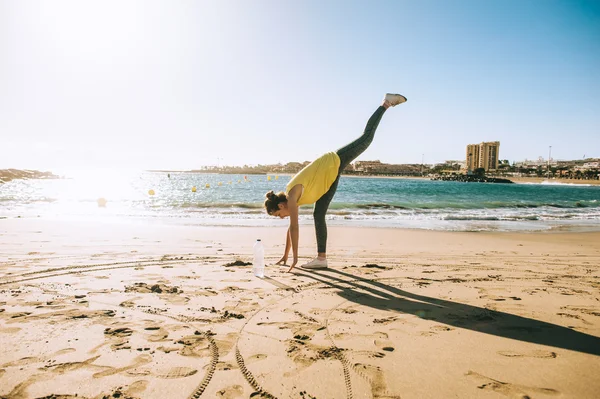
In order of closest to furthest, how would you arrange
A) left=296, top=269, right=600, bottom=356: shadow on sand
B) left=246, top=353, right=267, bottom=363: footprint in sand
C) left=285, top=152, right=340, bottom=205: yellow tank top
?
1. left=246, top=353, right=267, bottom=363: footprint in sand
2. left=296, top=269, right=600, bottom=356: shadow on sand
3. left=285, top=152, right=340, bottom=205: yellow tank top

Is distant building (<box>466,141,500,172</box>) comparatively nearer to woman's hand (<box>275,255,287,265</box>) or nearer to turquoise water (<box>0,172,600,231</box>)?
turquoise water (<box>0,172,600,231</box>)

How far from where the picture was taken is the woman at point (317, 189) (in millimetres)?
4828

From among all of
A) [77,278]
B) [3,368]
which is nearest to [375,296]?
[3,368]

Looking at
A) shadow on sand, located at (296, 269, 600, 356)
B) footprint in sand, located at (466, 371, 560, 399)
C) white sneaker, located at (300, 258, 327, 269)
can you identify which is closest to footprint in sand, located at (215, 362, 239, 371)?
footprint in sand, located at (466, 371, 560, 399)

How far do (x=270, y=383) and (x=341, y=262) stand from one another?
12.7 ft

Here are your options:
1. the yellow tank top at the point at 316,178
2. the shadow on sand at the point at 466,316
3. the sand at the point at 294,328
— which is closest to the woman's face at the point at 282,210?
the yellow tank top at the point at 316,178

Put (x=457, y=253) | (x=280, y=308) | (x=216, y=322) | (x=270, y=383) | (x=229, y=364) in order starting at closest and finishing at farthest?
(x=270, y=383) → (x=229, y=364) → (x=216, y=322) → (x=280, y=308) → (x=457, y=253)

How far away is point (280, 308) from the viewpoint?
11.2ft

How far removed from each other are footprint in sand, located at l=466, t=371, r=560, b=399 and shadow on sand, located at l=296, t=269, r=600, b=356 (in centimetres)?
76

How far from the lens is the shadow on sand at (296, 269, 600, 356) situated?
8.90 ft

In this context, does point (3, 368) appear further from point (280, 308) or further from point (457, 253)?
point (457, 253)

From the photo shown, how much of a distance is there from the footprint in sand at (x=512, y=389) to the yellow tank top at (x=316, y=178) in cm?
320

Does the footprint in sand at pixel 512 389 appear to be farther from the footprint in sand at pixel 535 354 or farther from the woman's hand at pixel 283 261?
the woman's hand at pixel 283 261

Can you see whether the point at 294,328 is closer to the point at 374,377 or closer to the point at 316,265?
the point at 374,377
